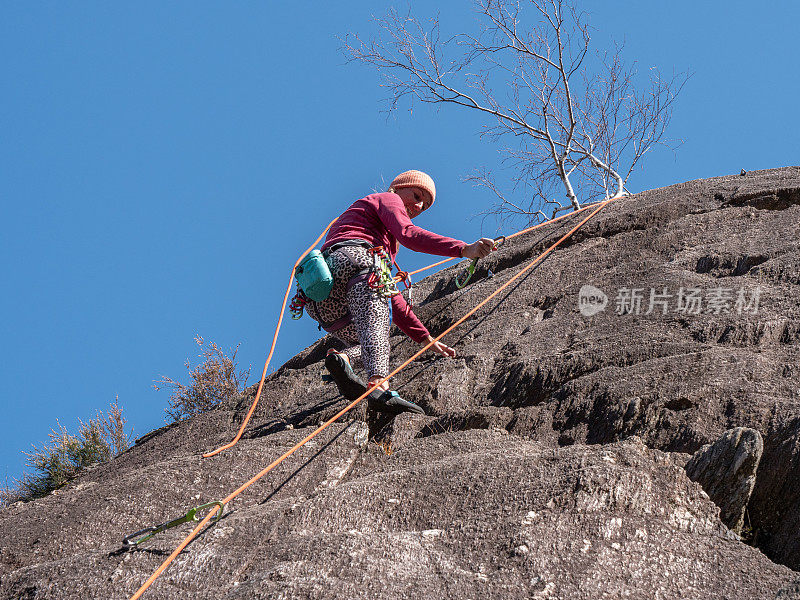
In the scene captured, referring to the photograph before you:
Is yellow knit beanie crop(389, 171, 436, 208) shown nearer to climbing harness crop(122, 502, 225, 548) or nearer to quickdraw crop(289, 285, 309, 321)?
quickdraw crop(289, 285, 309, 321)

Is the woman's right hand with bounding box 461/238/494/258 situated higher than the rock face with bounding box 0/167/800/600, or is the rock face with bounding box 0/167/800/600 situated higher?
the woman's right hand with bounding box 461/238/494/258

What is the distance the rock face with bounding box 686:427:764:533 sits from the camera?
307 cm

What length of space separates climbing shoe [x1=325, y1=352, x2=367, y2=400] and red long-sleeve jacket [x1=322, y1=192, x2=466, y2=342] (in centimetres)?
57

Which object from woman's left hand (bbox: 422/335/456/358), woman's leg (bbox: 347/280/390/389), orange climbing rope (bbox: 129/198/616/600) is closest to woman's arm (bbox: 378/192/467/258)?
woman's leg (bbox: 347/280/390/389)

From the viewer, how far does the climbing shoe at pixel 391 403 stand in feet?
14.5

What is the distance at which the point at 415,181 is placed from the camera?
515cm

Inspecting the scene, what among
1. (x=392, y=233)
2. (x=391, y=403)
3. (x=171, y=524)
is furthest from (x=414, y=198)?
(x=171, y=524)

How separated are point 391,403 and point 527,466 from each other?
1.28 metres

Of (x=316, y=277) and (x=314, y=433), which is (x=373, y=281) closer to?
(x=316, y=277)

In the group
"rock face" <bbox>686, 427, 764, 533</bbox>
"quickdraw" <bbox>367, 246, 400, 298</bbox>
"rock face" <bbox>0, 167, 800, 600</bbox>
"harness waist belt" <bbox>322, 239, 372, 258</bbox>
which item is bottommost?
"rock face" <bbox>686, 427, 764, 533</bbox>

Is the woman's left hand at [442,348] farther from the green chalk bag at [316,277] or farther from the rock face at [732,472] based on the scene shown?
the rock face at [732,472]

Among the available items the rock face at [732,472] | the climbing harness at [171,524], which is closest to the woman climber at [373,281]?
the climbing harness at [171,524]

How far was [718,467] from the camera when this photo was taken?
10.3 ft

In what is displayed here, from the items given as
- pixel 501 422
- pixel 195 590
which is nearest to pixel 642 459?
pixel 501 422
